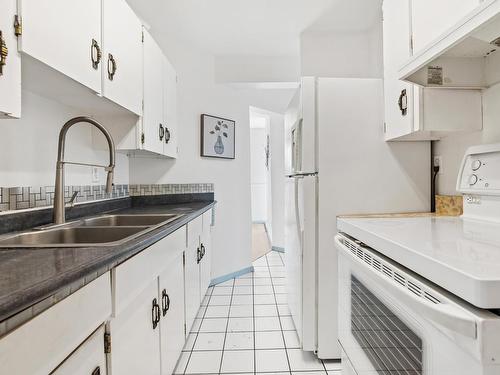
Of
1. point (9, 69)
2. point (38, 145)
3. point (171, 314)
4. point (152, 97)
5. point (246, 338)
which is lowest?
point (246, 338)

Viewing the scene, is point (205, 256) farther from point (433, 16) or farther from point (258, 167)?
point (258, 167)

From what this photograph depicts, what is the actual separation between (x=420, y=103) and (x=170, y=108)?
1.88 meters

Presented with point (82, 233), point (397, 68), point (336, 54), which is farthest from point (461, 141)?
point (82, 233)

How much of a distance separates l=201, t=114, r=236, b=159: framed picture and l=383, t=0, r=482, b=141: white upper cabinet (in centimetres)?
190

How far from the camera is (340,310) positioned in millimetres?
1370

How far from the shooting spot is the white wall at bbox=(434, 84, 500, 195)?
4.37 ft

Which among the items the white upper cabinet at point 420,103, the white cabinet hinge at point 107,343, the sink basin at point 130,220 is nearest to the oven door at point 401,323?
the white upper cabinet at point 420,103

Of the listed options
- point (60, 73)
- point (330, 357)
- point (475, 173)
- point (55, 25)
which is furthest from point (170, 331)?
point (475, 173)

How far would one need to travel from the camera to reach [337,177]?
68.8 inches

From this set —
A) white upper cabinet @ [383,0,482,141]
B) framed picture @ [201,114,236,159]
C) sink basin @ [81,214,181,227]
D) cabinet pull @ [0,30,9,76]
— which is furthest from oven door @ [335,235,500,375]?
framed picture @ [201,114,236,159]

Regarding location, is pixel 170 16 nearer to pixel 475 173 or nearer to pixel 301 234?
pixel 301 234

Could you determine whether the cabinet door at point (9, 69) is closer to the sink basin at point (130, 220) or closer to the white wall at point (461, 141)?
the sink basin at point (130, 220)

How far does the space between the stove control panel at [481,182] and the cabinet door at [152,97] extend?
178 centimetres

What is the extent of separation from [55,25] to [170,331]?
54.7 inches
